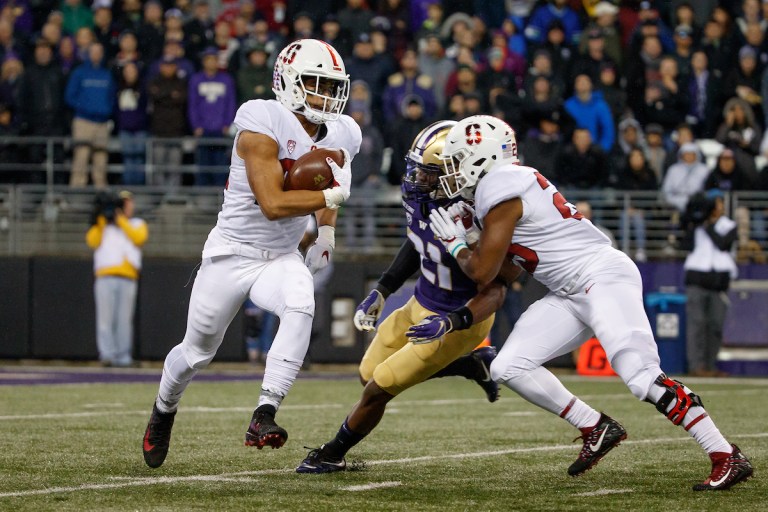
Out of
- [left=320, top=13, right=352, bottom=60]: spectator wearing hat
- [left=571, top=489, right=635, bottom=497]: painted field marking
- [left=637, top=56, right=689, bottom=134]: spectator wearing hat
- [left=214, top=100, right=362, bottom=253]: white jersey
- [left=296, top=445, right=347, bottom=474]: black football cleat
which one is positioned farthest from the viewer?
[left=320, top=13, right=352, bottom=60]: spectator wearing hat

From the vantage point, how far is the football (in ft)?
18.2

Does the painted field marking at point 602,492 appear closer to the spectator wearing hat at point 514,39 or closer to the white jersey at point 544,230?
the white jersey at point 544,230

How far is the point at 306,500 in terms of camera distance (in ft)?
16.1

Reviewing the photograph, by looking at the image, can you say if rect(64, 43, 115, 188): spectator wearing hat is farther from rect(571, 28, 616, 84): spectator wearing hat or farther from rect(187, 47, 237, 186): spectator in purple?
rect(571, 28, 616, 84): spectator wearing hat

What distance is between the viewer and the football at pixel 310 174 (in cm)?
555

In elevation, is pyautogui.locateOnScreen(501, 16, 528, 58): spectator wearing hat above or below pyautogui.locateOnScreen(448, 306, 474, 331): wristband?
above

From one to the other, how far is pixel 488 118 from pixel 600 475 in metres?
1.53

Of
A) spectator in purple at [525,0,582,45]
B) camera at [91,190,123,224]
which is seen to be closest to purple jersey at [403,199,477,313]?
camera at [91,190,123,224]

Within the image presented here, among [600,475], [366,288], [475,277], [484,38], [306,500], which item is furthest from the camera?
[484,38]

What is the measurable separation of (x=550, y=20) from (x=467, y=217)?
9034mm

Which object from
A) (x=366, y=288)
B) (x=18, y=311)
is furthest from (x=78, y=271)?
(x=366, y=288)

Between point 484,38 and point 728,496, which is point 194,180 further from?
point 728,496

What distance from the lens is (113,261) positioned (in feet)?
43.1

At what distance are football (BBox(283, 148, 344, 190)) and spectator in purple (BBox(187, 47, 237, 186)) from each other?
796cm
